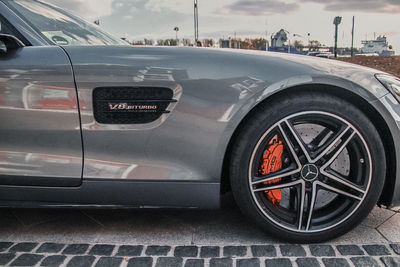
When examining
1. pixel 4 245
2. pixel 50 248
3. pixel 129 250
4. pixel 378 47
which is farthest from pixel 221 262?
pixel 378 47

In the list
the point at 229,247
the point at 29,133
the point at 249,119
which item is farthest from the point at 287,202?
the point at 29,133

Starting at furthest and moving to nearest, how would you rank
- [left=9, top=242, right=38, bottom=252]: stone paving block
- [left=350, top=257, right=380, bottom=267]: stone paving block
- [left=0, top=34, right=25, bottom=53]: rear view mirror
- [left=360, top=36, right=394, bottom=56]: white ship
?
1. [left=360, top=36, right=394, bottom=56]: white ship
2. [left=9, top=242, right=38, bottom=252]: stone paving block
3. [left=0, top=34, right=25, bottom=53]: rear view mirror
4. [left=350, top=257, right=380, bottom=267]: stone paving block

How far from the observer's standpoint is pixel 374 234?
2.13m

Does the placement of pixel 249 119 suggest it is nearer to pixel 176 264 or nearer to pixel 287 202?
pixel 287 202

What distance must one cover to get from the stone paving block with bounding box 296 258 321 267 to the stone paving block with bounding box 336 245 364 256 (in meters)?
0.20

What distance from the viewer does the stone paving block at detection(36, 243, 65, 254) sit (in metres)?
1.98

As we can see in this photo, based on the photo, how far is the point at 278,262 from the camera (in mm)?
1820

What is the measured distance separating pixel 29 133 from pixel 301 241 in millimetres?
1667

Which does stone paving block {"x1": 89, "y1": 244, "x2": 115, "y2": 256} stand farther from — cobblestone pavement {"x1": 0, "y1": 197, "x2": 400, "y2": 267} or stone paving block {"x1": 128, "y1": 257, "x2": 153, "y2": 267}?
stone paving block {"x1": 128, "y1": 257, "x2": 153, "y2": 267}

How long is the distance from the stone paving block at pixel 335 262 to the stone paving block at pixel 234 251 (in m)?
0.43

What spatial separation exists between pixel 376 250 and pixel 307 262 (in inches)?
17.3

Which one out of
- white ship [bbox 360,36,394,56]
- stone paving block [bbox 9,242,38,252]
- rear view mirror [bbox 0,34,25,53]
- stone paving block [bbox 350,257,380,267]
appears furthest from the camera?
white ship [bbox 360,36,394,56]

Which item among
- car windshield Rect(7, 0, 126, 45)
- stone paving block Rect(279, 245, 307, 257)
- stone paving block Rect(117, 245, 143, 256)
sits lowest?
stone paving block Rect(279, 245, 307, 257)

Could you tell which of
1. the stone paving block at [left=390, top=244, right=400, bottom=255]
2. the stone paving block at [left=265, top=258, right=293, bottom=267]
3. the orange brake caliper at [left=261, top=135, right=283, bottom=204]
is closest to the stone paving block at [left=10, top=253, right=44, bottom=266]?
the stone paving block at [left=265, top=258, right=293, bottom=267]
